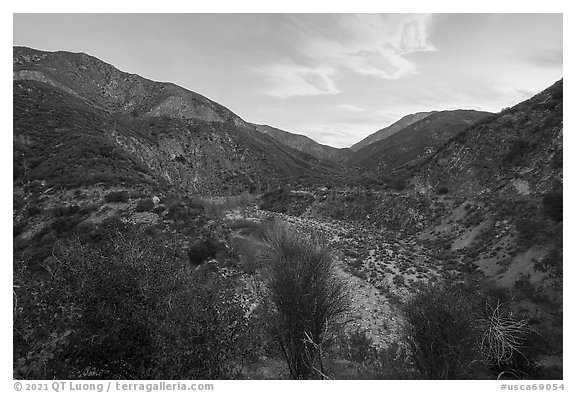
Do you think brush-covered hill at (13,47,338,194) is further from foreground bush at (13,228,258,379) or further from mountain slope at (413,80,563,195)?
mountain slope at (413,80,563,195)

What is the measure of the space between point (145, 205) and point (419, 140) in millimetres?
123936

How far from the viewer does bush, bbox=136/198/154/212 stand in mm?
23292

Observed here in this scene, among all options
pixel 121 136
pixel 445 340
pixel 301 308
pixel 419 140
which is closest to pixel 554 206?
pixel 445 340

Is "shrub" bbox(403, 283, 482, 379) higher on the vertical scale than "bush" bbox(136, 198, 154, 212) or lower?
lower

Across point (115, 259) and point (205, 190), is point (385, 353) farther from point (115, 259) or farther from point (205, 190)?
point (205, 190)

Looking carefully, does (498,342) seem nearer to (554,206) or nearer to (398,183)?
(554,206)

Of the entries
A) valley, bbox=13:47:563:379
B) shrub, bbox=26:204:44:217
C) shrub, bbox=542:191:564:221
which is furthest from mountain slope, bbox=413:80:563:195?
shrub, bbox=26:204:44:217

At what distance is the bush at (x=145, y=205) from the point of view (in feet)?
76.4

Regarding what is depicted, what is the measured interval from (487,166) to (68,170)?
45531mm

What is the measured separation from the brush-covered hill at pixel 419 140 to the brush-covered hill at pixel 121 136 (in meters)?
Result: 29.6

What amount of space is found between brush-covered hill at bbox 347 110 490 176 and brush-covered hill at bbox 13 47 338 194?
97.2ft

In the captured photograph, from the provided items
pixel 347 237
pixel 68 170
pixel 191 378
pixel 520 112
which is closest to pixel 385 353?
pixel 191 378

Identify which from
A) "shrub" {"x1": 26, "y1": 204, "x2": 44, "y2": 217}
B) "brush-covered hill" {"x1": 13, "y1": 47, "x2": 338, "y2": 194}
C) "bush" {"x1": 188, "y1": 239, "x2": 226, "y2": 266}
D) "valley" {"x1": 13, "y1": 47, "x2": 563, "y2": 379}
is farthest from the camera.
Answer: "brush-covered hill" {"x1": 13, "y1": 47, "x2": 338, "y2": 194}

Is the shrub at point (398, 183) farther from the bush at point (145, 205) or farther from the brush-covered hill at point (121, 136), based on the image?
the bush at point (145, 205)
